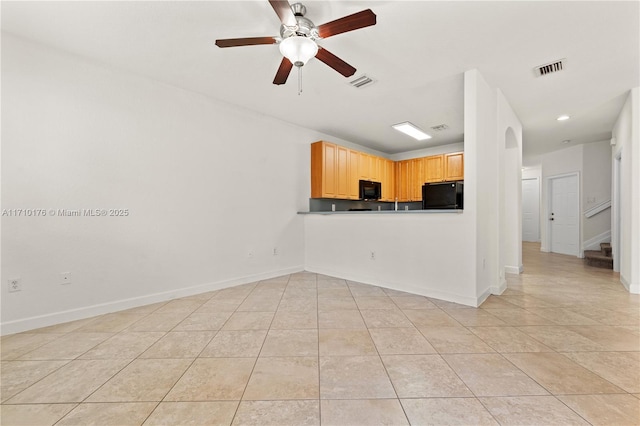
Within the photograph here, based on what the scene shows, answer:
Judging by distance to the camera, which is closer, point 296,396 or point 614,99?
point 296,396

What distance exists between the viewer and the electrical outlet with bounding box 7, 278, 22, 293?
7.75 ft

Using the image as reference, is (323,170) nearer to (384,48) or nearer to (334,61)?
(384,48)

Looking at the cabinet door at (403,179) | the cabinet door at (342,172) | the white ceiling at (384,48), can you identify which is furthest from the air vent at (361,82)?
the cabinet door at (403,179)

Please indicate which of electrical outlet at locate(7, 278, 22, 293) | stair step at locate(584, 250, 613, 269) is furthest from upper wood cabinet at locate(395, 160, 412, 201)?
electrical outlet at locate(7, 278, 22, 293)

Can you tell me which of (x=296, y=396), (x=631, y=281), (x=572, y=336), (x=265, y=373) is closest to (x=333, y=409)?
(x=296, y=396)

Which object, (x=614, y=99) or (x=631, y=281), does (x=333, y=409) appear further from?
(x=614, y=99)

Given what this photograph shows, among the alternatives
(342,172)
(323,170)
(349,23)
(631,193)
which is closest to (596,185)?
(631,193)

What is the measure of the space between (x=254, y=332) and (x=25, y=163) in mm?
2603

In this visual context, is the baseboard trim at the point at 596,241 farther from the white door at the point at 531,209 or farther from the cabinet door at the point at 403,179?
the cabinet door at the point at 403,179

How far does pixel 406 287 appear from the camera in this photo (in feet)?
11.6

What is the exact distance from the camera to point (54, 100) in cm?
258

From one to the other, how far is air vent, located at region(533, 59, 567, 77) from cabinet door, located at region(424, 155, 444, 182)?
2981 mm

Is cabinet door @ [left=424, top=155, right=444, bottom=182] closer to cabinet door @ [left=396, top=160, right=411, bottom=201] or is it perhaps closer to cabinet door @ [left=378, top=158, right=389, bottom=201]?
Result: cabinet door @ [left=396, top=160, right=411, bottom=201]

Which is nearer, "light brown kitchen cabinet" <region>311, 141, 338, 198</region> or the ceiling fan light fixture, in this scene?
the ceiling fan light fixture
